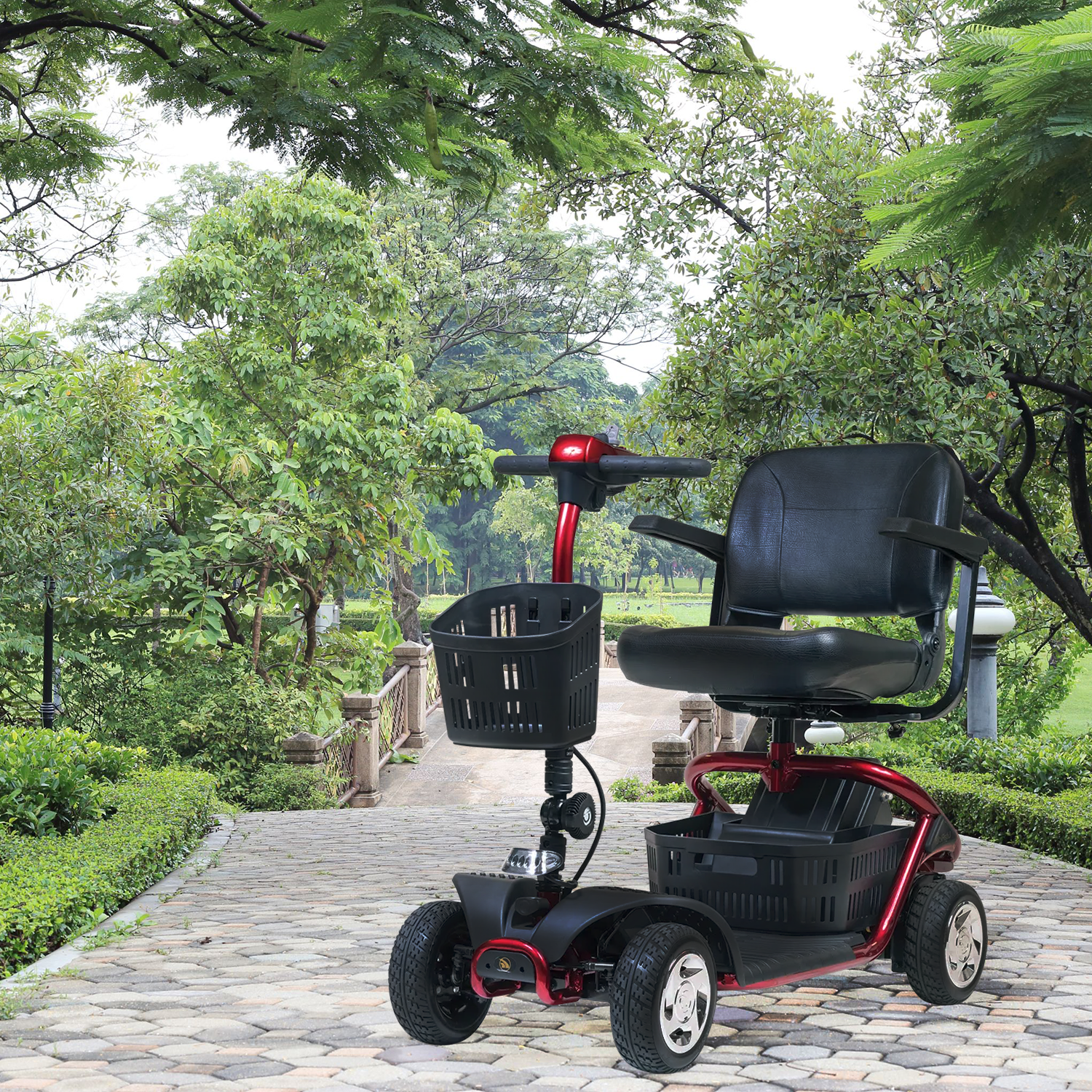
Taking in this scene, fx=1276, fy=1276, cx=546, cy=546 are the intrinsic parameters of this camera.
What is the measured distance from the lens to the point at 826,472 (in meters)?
4.29

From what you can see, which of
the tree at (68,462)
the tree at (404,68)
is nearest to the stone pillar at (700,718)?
the tree at (68,462)

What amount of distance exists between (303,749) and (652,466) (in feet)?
27.8

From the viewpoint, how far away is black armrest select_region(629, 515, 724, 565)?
155 inches

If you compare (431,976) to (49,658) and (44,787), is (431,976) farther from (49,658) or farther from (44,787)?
(49,658)

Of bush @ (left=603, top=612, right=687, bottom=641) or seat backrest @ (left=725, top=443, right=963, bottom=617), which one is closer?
seat backrest @ (left=725, top=443, right=963, bottom=617)

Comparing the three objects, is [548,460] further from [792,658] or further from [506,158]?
[506,158]

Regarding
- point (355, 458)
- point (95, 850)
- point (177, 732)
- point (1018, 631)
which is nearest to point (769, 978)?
point (95, 850)

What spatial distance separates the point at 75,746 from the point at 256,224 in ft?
27.7

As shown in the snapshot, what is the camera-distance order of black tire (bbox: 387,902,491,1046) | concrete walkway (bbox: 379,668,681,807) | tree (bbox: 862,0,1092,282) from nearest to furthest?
black tire (bbox: 387,902,491,1046) < tree (bbox: 862,0,1092,282) < concrete walkway (bbox: 379,668,681,807)

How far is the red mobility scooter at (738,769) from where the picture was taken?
2898 millimetres

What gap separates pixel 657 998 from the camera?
2857mm

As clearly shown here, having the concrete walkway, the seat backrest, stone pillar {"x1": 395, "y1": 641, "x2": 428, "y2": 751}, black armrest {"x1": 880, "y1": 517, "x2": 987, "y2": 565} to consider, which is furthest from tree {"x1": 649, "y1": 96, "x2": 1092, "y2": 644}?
stone pillar {"x1": 395, "y1": 641, "x2": 428, "y2": 751}

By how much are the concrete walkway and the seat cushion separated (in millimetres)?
8198

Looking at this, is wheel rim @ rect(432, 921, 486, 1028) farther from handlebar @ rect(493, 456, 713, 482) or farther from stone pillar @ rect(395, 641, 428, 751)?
stone pillar @ rect(395, 641, 428, 751)
